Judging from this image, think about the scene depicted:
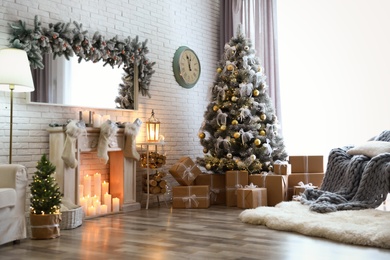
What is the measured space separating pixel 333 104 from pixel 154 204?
267 cm

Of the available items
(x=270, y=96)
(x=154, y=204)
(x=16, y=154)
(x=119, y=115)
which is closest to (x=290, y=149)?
(x=270, y=96)

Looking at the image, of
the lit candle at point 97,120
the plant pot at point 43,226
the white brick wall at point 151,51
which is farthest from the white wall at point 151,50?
the plant pot at point 43,226

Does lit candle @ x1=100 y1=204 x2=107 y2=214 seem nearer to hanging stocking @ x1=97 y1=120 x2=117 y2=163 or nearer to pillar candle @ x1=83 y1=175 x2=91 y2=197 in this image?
pillar candle @ x1=83 y1=175 x2=91 y2=197

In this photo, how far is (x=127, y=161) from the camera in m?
5.47

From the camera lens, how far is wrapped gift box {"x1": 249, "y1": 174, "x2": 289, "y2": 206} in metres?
5.47

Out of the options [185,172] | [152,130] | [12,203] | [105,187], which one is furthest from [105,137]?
[12,203]

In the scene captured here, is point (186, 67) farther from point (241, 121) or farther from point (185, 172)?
point (185, 172)

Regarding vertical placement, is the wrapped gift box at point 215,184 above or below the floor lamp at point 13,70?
below

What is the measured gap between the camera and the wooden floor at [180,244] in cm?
317

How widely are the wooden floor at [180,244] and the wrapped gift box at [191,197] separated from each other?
0.89m

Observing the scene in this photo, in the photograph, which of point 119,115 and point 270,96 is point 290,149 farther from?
point 119,115

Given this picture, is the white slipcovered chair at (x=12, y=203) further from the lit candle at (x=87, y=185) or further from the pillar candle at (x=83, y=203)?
the lit candle at (x=87, y=185)

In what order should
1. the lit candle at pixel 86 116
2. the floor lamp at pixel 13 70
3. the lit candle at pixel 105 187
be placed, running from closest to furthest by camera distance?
the floor lamp at pixel 13 70
the lit candle at pixel 86 116
the lit candle at pixel 105 187

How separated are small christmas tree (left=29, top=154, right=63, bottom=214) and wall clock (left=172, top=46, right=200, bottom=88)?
2984 mm
